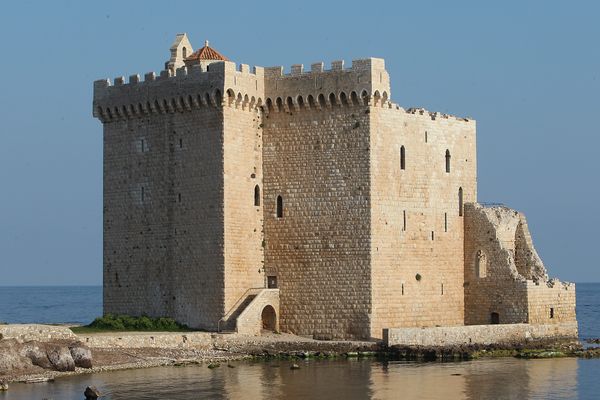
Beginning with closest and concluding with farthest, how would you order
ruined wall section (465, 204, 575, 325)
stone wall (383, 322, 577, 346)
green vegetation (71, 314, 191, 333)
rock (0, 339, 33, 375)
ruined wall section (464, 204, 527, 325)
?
rock (0, 339, 33, 375)
stone wall (383, 322, 577, 346)
green vegetation (71, 314, 191, 333)
ruined wall section (465, 204, 575, 325)
ruined wall section (464, 204, 527, 325)

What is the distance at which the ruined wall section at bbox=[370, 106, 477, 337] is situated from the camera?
44.9 m

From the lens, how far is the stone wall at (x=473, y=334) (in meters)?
43.1

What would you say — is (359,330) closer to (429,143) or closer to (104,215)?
(429,143)

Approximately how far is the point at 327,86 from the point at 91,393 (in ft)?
49.3

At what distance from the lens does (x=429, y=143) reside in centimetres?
4781

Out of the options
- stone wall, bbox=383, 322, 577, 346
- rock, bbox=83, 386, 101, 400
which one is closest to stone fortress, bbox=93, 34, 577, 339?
stone wall, bbox=383, 322, 577, 346

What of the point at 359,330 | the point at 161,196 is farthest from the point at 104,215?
the point at 359,330

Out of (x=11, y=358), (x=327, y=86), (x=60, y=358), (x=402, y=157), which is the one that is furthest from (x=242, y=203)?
(x=11, y=358)

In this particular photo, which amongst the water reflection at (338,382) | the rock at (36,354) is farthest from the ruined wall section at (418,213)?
the rock at (36,354)

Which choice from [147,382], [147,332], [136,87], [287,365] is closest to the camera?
[147,382]

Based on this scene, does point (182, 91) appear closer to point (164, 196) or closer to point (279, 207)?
point (164, 196)

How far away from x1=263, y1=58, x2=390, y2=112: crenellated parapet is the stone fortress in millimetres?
47

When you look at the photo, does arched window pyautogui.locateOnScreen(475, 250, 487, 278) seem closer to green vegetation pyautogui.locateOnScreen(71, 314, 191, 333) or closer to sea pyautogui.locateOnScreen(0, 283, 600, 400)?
sea pyautogui.locateOnScreen(0, 283, 600, 400)

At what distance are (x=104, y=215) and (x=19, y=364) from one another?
11121 millimetres
